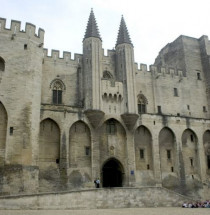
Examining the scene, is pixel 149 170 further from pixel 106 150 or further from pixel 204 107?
pixel 204 107

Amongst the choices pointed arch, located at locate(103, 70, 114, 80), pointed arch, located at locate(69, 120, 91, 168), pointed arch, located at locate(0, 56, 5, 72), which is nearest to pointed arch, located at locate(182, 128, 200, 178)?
pointed arch, located at locate(103, 70, 114, 80)

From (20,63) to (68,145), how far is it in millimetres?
7992

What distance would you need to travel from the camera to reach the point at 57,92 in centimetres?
2897

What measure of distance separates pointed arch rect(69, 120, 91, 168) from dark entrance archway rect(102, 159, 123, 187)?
2.55 m

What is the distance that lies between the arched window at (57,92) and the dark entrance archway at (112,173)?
7.61 m

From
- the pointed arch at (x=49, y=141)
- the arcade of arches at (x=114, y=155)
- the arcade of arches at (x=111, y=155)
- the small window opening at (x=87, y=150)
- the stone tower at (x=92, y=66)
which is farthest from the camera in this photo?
the stone tower at (x=92, y=66)

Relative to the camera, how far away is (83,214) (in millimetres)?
16047

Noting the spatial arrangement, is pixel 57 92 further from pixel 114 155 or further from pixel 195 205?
pixel 195 205

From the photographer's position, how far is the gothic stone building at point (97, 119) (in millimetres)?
23047

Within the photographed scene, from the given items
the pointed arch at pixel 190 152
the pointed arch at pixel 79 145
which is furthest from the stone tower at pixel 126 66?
the pointed arch at pixel 190 152

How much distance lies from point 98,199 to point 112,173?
25.8 ft

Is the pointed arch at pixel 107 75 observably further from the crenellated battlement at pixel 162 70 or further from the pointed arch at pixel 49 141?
the pointed arch at pixel 49 141

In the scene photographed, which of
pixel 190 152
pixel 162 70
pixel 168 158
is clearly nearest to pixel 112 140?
pixel 168 158

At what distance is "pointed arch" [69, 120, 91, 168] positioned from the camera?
2623 centimetres
